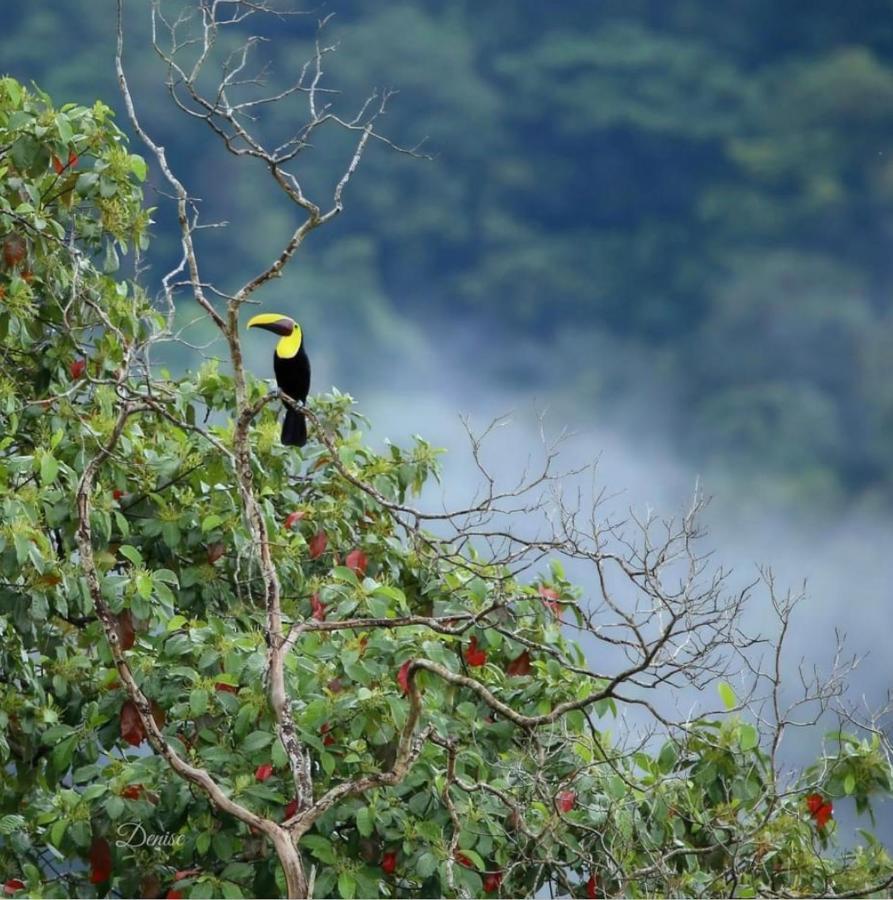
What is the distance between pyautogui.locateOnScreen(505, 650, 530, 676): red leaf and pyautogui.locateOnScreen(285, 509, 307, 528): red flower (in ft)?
2.20

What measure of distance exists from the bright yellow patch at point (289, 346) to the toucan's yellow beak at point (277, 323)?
24mm

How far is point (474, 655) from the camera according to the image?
377 centimetres

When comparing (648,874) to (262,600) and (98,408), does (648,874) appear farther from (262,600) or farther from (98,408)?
(98,408)

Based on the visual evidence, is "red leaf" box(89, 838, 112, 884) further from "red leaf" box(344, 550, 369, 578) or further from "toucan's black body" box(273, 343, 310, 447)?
"toucan's black body" box(273, 343, 310, 447)

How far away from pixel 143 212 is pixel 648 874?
2.42 m

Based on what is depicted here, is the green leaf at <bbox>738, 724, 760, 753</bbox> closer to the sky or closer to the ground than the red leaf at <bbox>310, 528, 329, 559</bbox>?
closer to the ground

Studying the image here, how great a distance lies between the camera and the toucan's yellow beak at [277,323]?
16.9ft

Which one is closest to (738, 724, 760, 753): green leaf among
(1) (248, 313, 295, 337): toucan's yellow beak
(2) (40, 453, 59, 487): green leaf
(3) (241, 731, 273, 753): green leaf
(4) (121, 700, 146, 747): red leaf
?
(3) (241, 731, 273, 753): green leaf

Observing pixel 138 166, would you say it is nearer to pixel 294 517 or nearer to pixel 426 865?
pixel 294 517

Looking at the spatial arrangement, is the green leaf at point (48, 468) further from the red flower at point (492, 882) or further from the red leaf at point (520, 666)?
the red flower at point (492, 882)

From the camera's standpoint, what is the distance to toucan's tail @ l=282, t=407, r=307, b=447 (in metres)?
4.51

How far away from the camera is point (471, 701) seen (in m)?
3.81

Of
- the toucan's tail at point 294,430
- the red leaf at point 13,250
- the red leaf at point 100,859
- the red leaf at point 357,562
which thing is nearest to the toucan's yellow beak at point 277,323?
the toucan's tail at point 294,430

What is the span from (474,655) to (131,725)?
0.85m
